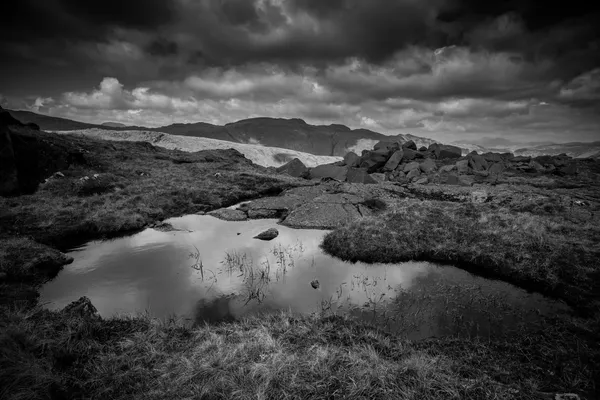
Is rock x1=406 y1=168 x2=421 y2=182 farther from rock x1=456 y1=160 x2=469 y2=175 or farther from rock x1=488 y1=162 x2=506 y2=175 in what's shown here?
rock x1=488 y1=162 x2=506 y2=175

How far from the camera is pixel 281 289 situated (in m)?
11.7

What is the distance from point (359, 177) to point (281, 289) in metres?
34.7

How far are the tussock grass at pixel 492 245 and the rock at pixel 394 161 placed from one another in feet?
113

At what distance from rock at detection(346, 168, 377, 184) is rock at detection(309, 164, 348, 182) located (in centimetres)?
146

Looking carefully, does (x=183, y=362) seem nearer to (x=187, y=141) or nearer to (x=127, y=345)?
(x=127, y=345)

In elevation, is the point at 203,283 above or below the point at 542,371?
below

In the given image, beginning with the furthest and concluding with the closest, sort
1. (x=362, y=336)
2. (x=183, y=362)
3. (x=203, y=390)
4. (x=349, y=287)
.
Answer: (x=349, y=287) → (x=362, y=336) → (x=183, y=362) → (x=203, y=390)

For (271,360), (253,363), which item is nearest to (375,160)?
(271,360)

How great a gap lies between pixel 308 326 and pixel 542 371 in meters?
6.30

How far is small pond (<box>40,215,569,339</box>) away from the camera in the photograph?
31.4 feet

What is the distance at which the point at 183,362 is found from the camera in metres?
6.68

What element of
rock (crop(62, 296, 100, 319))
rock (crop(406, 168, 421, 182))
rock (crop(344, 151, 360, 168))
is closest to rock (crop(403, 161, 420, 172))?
rock (crop(406, 168, 421, 182))

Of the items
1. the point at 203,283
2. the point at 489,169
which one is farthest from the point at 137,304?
the point at 489,169

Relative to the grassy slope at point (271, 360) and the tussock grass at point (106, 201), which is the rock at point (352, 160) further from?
the grassy slope at point (271, 360)
